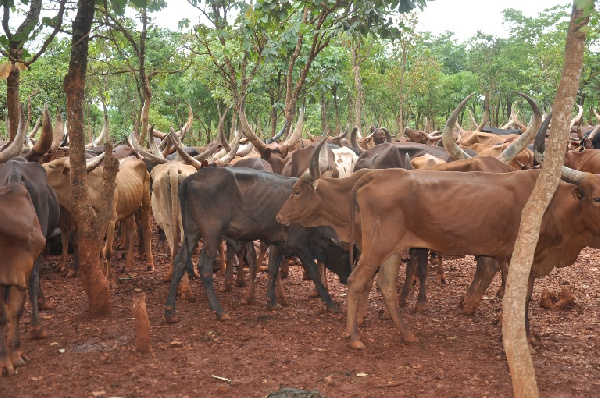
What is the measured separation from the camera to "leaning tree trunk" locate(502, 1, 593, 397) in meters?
3.61

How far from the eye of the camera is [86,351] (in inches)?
219

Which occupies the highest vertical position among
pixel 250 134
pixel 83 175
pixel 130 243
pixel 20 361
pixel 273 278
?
pixel 250 134

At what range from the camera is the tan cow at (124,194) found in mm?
8211

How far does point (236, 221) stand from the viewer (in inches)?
269

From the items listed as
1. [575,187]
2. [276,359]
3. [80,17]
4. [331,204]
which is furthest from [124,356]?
[575,187]

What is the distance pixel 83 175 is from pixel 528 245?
441 cm

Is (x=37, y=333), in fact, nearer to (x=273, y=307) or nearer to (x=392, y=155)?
(x=273, y=307)

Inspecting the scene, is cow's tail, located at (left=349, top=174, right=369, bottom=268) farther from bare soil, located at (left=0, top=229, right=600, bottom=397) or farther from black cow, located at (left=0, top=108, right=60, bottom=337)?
black cow, located at (left=0, top=108, right=60, bottom=337)

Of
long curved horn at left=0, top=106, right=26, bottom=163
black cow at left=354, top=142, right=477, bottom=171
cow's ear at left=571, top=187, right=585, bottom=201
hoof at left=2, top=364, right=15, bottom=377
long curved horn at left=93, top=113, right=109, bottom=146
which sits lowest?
hoof at left=2, top=364, right=15, bottom=377

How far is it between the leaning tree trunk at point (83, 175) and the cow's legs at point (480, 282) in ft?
12.6

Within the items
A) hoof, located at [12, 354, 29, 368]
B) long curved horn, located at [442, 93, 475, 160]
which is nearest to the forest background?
long curved horn, located at [442, 93, 475, 160]

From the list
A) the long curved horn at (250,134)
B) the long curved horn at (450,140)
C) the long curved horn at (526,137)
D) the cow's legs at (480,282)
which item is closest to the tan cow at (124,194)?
the long curved horn at (250,134)

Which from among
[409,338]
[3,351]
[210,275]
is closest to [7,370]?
[3,351]

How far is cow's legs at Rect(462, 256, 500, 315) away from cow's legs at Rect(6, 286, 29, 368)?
173 inches
